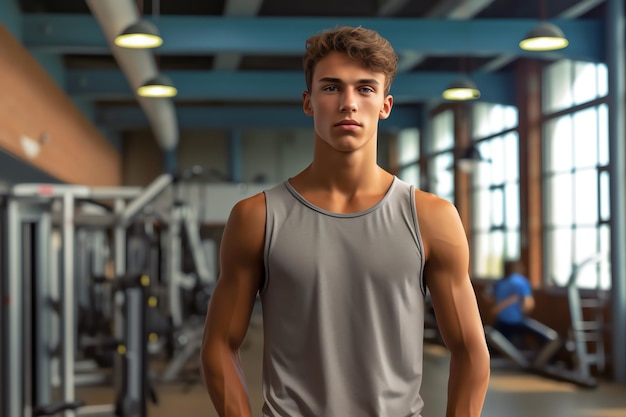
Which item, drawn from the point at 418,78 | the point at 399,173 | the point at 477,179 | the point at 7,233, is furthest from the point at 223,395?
the point at 399,173

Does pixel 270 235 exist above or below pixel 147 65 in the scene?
below

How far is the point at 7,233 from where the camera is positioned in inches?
187

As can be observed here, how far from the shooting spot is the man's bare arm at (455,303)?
1347 millimetres

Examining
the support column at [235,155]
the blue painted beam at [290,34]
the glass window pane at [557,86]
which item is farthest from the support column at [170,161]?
the glass window pane at [557,86]

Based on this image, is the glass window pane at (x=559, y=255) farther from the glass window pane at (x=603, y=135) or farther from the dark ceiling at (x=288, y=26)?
the dark ceiling at (x=288, y=26)

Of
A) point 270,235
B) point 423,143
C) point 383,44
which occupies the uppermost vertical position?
point 423,143

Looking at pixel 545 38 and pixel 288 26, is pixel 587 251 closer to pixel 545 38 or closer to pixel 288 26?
pixel 288 26

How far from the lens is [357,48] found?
4.42ft

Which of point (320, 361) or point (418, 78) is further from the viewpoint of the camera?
point (418, 78)

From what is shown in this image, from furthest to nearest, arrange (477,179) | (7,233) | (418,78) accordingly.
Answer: (477,179) → (418,78) → (7,233)

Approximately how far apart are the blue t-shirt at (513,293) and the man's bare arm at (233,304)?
7.32 m

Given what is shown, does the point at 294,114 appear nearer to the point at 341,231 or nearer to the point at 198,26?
the point at 198,26

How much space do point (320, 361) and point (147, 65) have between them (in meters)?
6.72

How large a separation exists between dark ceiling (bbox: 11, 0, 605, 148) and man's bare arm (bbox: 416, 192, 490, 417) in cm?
583
